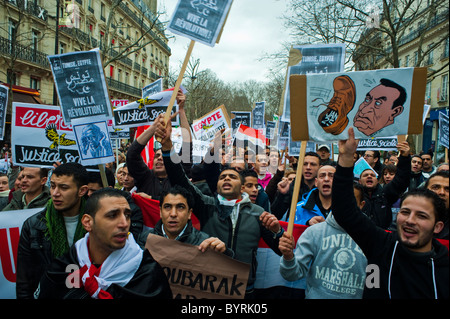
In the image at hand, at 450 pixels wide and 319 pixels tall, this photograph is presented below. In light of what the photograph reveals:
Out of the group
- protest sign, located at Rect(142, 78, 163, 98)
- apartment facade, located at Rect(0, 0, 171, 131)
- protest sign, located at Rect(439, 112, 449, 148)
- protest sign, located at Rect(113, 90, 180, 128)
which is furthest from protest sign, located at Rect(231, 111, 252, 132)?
protest sign, located at Rect(113, 90, 180, 128)

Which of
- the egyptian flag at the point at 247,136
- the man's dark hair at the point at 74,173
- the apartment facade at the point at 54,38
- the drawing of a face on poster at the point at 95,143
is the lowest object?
the man's dark hair at the point at 74,173

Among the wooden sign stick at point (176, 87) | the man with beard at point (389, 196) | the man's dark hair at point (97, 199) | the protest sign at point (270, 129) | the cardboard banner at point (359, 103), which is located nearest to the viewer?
the man's dark hair at point (97, 199)

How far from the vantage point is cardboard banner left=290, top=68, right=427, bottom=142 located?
8.61 feet

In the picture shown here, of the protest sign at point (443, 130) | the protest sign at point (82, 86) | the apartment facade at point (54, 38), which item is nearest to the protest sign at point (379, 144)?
the protest sign at point (443, 130)

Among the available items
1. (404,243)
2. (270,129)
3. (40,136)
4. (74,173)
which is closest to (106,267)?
(74,173)

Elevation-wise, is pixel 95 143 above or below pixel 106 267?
above

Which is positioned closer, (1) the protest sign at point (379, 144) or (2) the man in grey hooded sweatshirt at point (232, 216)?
(2) the man in grey hooded sweatshirt at point (232, 216)

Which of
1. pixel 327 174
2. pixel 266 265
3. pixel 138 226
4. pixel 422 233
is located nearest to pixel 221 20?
pixel 327 174

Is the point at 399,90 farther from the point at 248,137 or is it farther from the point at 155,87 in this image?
the point at 248,137

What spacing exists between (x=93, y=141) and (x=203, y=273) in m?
2.40

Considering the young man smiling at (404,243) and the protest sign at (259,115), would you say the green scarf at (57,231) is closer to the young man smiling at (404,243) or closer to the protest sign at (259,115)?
the young man smiling at (404,243)

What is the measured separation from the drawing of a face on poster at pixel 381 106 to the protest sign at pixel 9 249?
3.29 metres

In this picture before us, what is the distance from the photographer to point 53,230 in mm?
2822

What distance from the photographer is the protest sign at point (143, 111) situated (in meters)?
5.21
